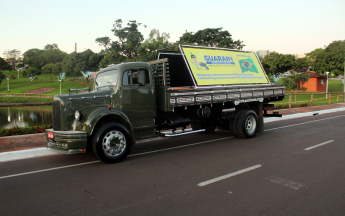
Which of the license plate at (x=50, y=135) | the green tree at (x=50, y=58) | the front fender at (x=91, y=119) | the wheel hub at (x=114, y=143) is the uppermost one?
the green tree at (x=50, y=58)

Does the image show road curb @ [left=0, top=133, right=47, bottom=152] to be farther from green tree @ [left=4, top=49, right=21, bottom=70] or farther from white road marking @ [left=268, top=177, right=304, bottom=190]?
green tree @ [left=4, top=49, right=21, bottom=70]

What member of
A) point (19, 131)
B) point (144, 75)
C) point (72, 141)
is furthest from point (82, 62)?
point (72, 141)

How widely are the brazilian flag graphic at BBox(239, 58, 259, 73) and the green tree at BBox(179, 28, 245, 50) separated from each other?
3565cm

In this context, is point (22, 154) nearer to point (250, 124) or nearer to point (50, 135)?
point (50, 135)

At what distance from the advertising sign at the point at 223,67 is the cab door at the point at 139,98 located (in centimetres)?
172

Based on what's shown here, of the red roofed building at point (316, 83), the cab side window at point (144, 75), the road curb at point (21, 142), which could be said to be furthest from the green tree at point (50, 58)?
the cab side window at point (144, 75)

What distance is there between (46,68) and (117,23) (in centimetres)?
2973

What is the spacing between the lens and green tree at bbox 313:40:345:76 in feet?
144

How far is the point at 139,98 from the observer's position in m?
7.24

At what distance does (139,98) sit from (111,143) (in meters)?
1.52

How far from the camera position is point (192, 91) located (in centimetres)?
765

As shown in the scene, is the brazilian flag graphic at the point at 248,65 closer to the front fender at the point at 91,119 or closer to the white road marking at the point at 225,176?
the white road marking at the point at 225,176

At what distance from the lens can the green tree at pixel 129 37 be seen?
245ft

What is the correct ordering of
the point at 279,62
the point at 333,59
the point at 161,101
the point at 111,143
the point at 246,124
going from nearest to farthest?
the point at 111,143 → the point at 161,101 → the point at 246,124 → the point at 279,62 → the point at 333,59
